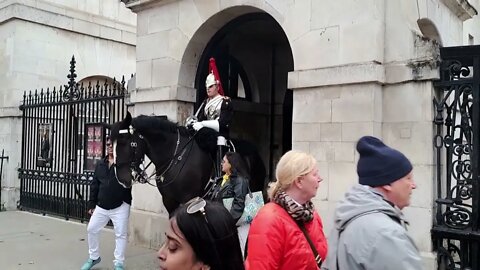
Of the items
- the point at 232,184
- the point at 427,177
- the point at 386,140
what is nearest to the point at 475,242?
the point at 427,177

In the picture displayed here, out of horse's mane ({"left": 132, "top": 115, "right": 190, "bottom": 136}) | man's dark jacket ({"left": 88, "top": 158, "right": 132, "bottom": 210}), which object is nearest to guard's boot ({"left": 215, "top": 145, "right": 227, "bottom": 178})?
horse's mane ({"left": 132, "top": 115, "right": 190, "bottom": 136})

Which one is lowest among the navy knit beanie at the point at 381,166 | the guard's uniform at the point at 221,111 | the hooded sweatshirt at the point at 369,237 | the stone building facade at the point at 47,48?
the hooded sweatshirt at the point at 369,237

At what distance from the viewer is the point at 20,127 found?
13.4 m

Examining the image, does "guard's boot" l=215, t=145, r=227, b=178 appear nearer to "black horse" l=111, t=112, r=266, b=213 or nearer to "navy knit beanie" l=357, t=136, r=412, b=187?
"black horse" l=111, t=112, r=266, b=213

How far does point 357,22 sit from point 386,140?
1.59 m

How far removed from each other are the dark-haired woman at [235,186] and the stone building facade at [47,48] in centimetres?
986

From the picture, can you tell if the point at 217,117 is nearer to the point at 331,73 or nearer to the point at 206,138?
the point at 206,138

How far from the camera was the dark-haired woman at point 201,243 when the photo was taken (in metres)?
1.69

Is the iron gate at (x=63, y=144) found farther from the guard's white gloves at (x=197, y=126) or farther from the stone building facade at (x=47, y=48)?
the guard's white gloves at (x=197, y=126)

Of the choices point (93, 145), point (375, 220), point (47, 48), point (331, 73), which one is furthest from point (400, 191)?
point (47, 48)

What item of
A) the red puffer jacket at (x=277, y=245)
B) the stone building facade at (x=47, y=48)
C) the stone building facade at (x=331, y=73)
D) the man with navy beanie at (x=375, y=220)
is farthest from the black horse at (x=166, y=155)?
the stone building facade at (x=47, y=48)

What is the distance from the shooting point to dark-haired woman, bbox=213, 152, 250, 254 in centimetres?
538

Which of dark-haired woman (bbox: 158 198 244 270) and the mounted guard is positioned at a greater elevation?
the mounted guard

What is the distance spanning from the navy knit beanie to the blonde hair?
599 millimetres
